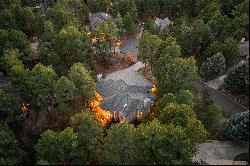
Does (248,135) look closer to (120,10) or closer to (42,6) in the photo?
(120,10)

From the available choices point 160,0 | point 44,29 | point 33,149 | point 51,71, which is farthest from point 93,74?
point 160,0

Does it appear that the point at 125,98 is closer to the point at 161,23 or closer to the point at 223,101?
the point at 223,101

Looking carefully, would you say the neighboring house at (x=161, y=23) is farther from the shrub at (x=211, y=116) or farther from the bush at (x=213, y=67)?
the shrub at (x=211, y=116)

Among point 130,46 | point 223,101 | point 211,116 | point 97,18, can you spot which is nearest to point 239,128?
point 211,116

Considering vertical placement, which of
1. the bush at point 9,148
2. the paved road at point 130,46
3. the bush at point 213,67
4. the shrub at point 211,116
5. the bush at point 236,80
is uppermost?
the paved road at point 130,46

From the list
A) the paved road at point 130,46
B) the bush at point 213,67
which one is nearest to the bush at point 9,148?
the paved road at point 130,46

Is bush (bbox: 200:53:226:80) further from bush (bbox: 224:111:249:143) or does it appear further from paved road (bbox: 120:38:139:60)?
paved road (bbox: 120:38:139:60)
